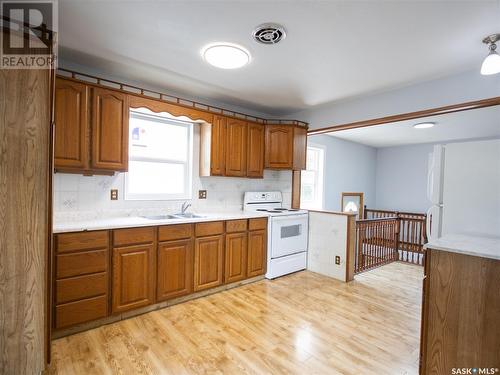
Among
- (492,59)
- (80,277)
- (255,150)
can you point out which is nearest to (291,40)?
(492,59)

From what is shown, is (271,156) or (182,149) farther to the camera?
(271,156)

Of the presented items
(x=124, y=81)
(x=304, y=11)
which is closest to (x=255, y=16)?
(x=304, y=11)

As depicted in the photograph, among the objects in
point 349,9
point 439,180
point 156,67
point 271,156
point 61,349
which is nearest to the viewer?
point 349,9

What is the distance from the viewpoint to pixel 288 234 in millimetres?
3715

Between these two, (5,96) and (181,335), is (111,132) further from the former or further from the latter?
(181,335)

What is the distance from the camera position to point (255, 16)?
1784mm

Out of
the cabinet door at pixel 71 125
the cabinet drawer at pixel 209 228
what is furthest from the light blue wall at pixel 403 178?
the cabinet door at pixel 71 125

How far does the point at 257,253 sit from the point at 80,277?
78.8 inches

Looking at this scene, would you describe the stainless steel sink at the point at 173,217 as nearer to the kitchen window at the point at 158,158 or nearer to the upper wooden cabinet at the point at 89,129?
the kitchen window at the point at 158,158

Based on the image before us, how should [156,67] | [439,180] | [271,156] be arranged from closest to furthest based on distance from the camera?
[439,180]
[156,67]
[271,156]

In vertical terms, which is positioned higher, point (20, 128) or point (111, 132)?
point (111, 132)

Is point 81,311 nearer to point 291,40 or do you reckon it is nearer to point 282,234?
point 282,234

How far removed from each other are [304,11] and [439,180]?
6.34 ft

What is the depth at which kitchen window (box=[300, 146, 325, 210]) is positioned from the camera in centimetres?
541
